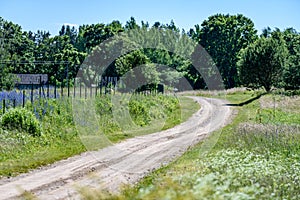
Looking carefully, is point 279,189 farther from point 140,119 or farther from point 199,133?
point 140,119

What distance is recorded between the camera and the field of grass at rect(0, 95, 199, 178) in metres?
14.4

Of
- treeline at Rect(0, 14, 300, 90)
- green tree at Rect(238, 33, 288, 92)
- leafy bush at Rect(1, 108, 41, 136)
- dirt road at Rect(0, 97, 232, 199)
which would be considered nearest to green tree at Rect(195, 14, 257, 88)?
treeline at Rect(0, 14, 300, 90)

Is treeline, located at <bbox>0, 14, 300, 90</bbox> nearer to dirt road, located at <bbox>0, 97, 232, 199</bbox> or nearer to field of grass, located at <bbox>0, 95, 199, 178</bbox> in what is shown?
field of grass, located at <bbox>0, 95, 199, 178</bbox>

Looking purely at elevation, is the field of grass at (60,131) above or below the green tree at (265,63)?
below

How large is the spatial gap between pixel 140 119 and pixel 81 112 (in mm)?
4254

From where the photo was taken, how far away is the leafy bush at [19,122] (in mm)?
17219

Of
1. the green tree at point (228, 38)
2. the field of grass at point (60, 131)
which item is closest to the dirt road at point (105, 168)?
the field of grass at point (60, 131)

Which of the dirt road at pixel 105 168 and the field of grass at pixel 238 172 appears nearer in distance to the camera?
the field of grass at pixel 238 172

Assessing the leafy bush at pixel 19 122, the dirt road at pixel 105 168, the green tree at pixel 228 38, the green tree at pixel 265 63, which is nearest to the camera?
the dirt road at pixel 105 168

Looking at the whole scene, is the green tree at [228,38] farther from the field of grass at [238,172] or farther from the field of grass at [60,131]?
the field of grass at [238,172]

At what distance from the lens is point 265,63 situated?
52.4 m

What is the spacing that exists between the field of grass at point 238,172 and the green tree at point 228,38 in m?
68.5

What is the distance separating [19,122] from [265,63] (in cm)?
3952

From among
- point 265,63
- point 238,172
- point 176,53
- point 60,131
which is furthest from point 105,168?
point 176,53
